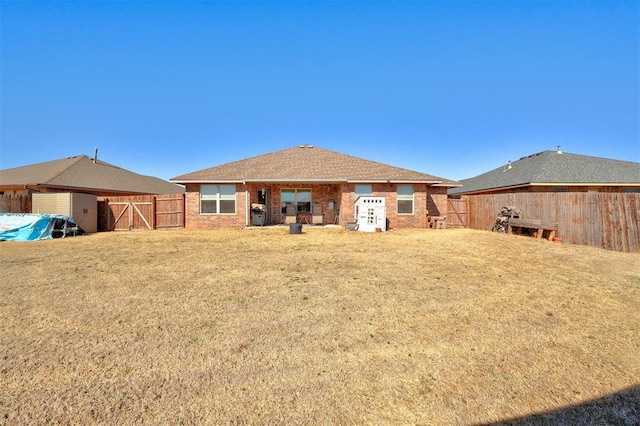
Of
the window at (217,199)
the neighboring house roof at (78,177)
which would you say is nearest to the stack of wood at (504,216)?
the window at (217,199)

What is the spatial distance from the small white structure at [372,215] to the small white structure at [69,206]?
13794mm

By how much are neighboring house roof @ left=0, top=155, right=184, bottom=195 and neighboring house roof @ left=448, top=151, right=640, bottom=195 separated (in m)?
26.8

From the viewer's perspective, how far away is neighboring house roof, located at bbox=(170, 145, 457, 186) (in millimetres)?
16297

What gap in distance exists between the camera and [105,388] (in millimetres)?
2490

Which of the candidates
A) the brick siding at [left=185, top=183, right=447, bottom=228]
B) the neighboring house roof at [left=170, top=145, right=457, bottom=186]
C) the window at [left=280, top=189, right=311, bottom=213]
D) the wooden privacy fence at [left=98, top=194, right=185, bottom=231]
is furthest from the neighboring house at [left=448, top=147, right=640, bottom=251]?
the wooden privacy fence at [left=98, top=194, right=185, bottom=231]

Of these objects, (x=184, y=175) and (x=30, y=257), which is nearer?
(x=30, y=257)

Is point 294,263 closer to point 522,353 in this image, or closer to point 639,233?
point 522,353

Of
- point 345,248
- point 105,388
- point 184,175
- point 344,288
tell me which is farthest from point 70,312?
point 184,175

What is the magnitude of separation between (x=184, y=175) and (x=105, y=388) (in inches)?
614

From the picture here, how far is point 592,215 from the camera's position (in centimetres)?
981

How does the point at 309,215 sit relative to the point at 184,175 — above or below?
below

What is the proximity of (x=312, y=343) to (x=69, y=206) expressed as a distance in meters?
15.9

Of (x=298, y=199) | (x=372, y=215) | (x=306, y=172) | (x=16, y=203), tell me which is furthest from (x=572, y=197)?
(x=16, y=203)

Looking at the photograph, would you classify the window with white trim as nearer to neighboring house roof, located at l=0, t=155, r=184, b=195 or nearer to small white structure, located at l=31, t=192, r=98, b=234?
small white structure, located at l=31, t=192, r=98, b=234
